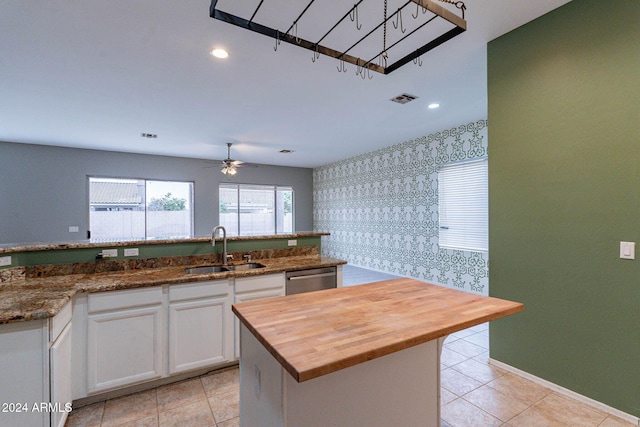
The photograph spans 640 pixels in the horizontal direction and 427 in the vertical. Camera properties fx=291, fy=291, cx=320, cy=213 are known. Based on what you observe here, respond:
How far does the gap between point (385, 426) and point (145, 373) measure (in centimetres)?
185

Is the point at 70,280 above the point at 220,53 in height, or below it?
below

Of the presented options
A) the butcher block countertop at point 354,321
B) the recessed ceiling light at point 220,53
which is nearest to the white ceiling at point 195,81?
the recessed ceiling light at point 220,53

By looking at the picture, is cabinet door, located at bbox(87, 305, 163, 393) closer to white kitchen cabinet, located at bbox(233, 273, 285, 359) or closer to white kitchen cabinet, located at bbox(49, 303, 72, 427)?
white kitchen cabinet, located at bbox(49, 303, 72, 427)

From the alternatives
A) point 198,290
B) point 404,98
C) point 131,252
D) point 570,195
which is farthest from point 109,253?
point 570,195

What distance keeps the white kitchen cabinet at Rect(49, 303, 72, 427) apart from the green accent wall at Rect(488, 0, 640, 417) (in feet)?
10.2

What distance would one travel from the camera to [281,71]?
2.89 metres

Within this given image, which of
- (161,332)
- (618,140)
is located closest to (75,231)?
(161,332)

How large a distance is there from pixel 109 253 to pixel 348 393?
2.37m

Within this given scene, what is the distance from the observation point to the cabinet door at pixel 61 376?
1.61 metres

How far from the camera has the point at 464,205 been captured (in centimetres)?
469

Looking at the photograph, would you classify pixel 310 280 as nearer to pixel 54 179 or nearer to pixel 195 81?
pixel 195 81

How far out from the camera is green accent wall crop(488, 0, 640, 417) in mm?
1844

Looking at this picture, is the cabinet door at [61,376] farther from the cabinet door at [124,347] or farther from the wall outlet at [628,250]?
the wall outlet at [628,250]

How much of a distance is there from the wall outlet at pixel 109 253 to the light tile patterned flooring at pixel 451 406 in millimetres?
1112
